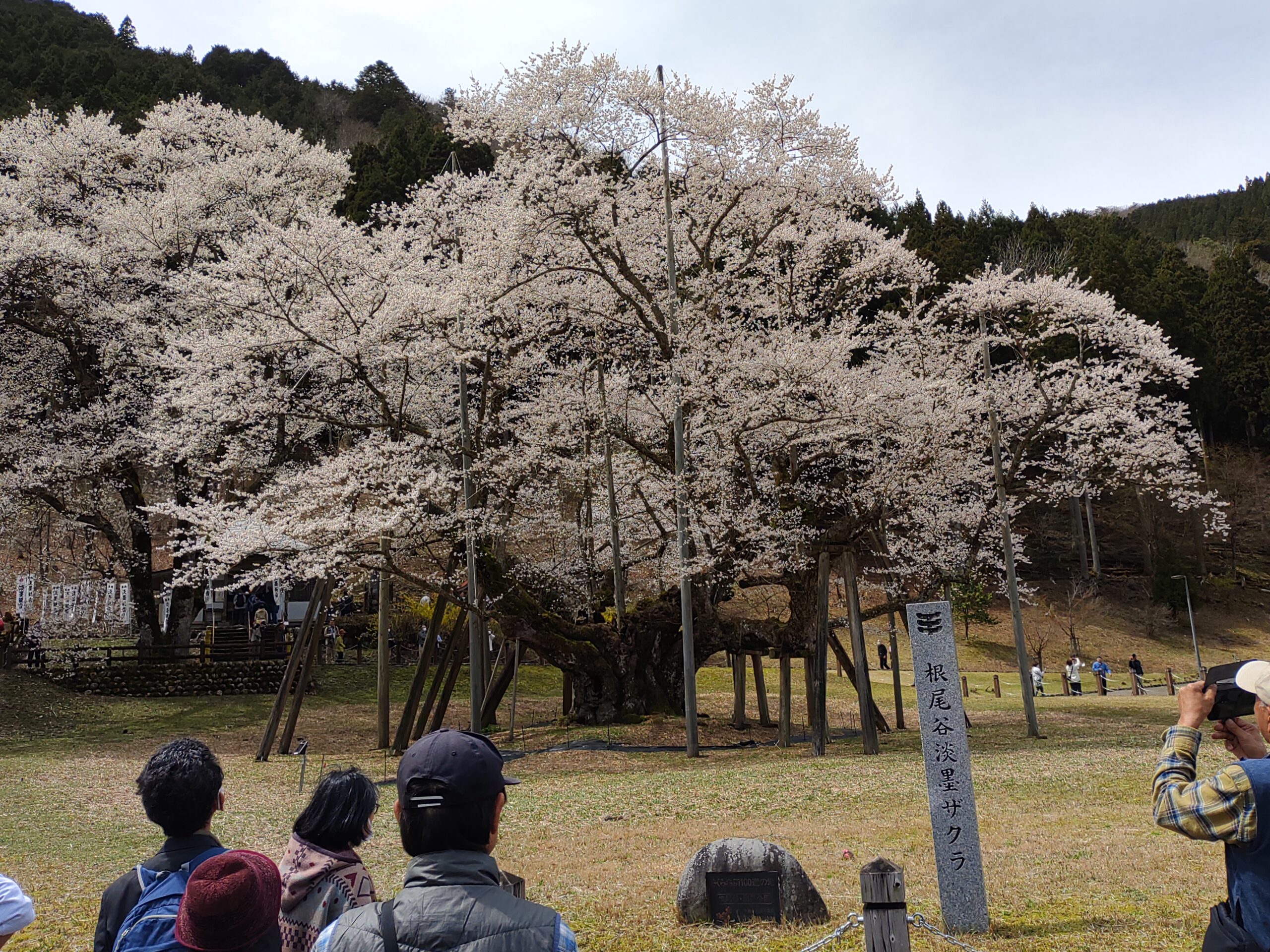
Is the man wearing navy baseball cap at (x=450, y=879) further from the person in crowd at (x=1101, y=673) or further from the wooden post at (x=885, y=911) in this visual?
the person in crowd at (x=1101, y=673)

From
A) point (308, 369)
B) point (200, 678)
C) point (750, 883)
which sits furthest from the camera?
point (200, 678)

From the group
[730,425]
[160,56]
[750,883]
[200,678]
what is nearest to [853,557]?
[730,425]

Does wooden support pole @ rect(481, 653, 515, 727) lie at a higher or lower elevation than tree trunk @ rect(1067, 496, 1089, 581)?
lower

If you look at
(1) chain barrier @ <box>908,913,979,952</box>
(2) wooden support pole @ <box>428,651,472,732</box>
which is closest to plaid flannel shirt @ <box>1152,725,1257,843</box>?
(1) chain barrier @ <box>908,913,979,952</box>

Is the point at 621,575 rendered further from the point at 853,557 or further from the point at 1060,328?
the point at 1060,328

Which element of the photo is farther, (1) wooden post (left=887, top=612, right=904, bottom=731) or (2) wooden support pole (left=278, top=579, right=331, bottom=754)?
(1) wooden post (left=887, top=612, right=904, bottom=731)

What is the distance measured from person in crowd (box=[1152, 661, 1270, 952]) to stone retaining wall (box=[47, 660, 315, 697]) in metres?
25.9

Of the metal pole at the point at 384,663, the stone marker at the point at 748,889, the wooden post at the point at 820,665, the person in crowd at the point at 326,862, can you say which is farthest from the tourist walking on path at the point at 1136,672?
the person in crowd at the point at 326,862

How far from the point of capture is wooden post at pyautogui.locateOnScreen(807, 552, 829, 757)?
49.0 feet

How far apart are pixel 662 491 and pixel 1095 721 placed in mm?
10071

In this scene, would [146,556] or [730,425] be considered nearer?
[730,425]

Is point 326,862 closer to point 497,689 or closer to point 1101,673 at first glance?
point 497,689

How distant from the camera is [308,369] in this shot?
63.7 feet

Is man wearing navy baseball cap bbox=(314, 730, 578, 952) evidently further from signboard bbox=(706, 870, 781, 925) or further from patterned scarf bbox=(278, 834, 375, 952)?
signboard bbox=(706, 870, 781, 925)
